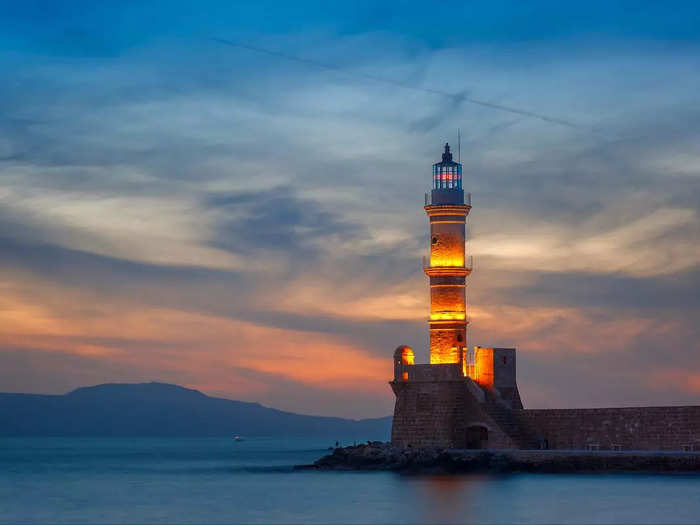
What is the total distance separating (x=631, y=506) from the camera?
37.5 metres

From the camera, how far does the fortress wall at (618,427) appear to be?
43.0m

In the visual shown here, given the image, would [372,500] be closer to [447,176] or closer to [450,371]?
[450,371]

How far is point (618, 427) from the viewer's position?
44531 mm

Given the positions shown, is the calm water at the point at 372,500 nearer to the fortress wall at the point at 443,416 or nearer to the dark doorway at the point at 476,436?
the fortress wall at the point at 443,416

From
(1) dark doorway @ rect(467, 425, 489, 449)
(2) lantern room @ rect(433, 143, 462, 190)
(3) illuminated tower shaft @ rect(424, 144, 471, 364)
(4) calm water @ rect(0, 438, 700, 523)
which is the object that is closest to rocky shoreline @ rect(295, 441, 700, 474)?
(4) calm water @ rect(0, 438, 700, 523)

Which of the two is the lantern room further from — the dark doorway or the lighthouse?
the dark doorway

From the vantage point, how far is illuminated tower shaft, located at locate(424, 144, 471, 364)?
48.0 m

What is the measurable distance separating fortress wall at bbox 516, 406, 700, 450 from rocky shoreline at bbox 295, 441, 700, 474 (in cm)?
93

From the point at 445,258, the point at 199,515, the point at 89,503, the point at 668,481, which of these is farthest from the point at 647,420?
the point at 89,503

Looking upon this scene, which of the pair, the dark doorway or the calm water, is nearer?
the calm water

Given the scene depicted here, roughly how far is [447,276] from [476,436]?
19.4 feet

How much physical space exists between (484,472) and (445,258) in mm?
8276

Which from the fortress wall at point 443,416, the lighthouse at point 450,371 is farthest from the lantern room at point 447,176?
the fortress wall at point 443,416

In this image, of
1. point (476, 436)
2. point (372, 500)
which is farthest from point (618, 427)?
point (372, 500)
